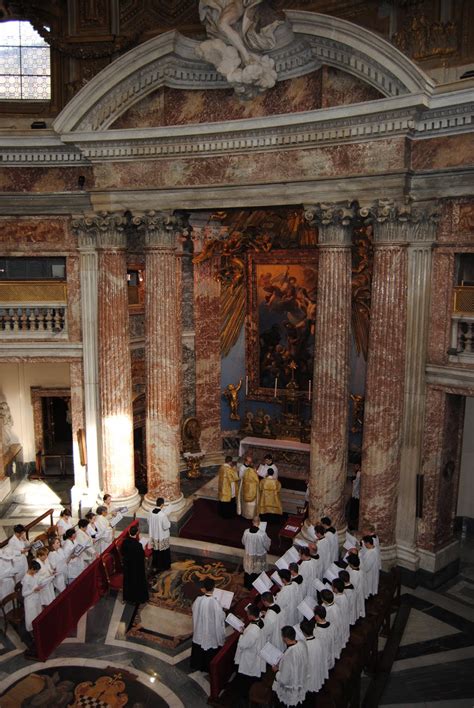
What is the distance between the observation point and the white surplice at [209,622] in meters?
7.80

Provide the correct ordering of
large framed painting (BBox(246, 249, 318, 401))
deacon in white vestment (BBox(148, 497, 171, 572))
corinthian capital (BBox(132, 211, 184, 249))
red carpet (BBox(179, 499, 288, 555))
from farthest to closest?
large framed painting (BBox(246, 249, 318, 401)) → red carpet (BBox(179, 499, 288, 555)) → corinthian capital (BBox(132, 211, 184, 249)) → deacon in white vestment (BBox(148, 497, 171, 572))

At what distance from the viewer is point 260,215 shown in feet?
44.8

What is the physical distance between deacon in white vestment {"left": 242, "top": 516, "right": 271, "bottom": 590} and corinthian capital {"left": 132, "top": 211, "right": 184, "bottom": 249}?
5015 millimetres

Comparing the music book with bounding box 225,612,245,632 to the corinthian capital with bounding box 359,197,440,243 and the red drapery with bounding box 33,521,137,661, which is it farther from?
the corinthian capital with bounding box 359,197,440,243

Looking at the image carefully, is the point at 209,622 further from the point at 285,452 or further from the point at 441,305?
the point at 285,452

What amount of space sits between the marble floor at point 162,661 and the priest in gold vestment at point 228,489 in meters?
2.92

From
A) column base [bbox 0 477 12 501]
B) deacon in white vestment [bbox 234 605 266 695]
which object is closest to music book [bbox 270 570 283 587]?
deacon in white vestment [bbox 234 605 266 695]

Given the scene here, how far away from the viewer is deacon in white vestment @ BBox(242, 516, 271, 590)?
964cm

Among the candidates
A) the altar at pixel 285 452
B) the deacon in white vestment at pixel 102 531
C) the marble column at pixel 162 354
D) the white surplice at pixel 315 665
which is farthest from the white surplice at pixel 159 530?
the altar at pixel 285 452

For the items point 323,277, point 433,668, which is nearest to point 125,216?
point 323,277

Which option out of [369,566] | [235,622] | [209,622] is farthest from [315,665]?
[369,566]

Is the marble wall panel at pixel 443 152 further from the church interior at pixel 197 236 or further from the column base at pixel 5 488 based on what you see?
the column base at pixel 5 488

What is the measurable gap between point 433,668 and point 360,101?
25.8ft

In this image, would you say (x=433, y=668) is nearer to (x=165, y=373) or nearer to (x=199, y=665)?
(x=199, y=665)
